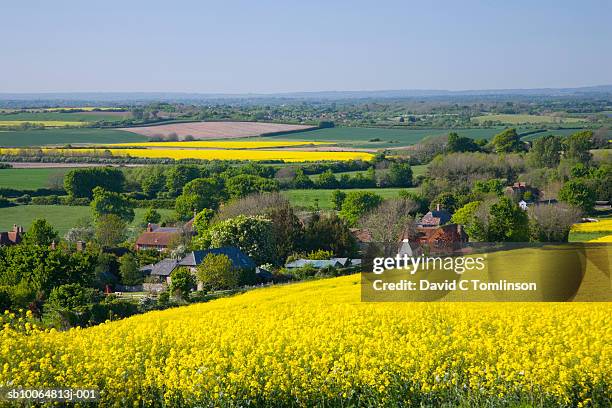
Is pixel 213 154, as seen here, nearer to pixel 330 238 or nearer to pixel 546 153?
pixel 546 153

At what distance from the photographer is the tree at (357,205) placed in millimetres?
65688

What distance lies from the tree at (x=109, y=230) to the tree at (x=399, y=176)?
2990 cm

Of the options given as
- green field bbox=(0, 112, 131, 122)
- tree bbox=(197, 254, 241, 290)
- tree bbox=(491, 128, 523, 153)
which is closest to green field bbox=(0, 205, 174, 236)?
tree bbox=(197, 254, 241, 290)

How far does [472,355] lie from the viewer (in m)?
15.1

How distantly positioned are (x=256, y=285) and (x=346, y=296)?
1454cm

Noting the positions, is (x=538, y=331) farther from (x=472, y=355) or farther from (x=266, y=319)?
(x=266, y=319)

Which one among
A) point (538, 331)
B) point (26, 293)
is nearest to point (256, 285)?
point (26, 293)

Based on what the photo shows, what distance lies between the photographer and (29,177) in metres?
86.0

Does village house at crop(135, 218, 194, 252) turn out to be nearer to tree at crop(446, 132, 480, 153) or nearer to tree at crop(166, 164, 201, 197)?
tree at crop(166, 164, 201, 197)

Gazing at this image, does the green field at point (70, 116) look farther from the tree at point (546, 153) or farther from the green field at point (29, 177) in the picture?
the tree at point (546, 153)

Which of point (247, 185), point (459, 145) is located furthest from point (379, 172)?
point (459, 145)

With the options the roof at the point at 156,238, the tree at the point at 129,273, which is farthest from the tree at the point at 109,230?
the tree at the point at 129,273

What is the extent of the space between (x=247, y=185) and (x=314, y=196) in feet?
19.6

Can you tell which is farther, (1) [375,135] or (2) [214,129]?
(1) [375,135]
